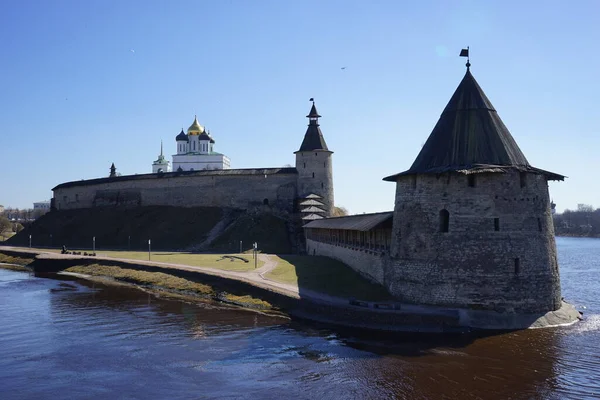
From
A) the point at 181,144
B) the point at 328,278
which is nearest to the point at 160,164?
the point at 181,144

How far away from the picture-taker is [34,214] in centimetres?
12494

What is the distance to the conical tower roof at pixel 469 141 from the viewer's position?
18781 millimetres

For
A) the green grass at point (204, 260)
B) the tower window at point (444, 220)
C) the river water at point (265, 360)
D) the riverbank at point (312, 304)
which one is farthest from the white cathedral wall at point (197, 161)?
the tower window at point (444, 220)

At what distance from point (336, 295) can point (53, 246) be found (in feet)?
131

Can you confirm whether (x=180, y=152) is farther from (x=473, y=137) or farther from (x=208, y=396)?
(x=208, y=396)

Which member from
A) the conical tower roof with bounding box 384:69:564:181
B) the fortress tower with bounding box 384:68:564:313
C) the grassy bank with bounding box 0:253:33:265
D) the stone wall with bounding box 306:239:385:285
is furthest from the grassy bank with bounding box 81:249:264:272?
the conical tower roof with bounding box 384:69:564:181

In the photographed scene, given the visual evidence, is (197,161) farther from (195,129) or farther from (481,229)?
(481,229)

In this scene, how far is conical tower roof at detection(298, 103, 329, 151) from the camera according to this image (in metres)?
48.1

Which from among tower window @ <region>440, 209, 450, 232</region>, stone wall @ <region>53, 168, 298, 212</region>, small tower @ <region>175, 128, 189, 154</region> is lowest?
tower window @ <region>440, 209, 450, 232</region>

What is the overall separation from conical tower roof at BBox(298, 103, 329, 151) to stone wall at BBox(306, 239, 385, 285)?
16.0 meters

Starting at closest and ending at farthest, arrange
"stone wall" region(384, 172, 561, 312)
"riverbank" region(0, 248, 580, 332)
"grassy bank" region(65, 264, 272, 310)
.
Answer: "riverbank" region(0, 248, 580, 332) → "stone wall" region(384, 172, 561, 312) → "grassy bank" region(65, 264, 272, 310)

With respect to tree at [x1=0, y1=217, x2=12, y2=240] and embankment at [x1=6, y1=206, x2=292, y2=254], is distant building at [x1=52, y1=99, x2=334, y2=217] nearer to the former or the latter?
embankment at [x1=6, y1=206, x2=292, y2=254]

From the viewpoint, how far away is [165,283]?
27906mm

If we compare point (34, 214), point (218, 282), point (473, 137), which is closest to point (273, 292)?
point (218, 282)
